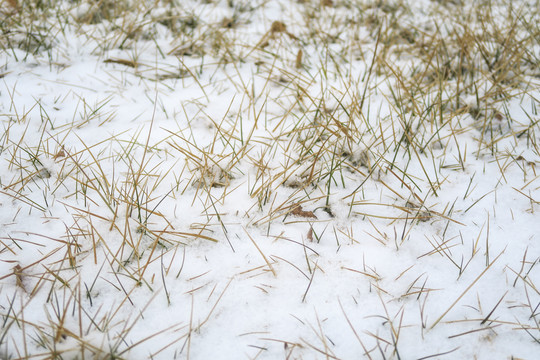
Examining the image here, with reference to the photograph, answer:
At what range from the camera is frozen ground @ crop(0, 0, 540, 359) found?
1.05 metres

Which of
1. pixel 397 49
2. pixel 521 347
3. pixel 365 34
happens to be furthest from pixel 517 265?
pixel 365 34

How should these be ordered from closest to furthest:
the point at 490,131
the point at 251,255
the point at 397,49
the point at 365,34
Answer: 1. the point at 251,255
2. the point at 490,131
3. the point at 397,49
4. the point at 365,34

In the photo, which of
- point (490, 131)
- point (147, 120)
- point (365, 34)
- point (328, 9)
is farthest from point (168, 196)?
point (328, 9)

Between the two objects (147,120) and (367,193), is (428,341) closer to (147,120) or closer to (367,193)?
(367,193)

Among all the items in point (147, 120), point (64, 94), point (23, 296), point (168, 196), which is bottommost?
point (23, 296)

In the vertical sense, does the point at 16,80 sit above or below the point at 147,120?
above

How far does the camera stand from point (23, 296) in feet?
3.56

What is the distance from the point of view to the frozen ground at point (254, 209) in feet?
3.44

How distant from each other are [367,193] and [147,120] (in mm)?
1150

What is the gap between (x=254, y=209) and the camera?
1397 millimetres

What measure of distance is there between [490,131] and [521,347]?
1108 mm

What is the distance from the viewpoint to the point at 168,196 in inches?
56.6

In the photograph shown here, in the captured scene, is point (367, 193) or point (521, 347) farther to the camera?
point (367, 193)

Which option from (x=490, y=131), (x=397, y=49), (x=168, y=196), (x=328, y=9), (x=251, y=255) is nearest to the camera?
(x=251, y=255)
